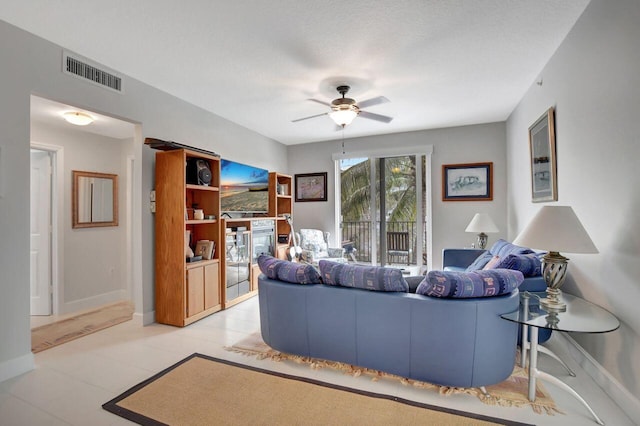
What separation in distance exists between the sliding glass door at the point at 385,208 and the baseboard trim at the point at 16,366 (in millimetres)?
4533

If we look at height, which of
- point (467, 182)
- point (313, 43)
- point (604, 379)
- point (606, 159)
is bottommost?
point (604, 379)

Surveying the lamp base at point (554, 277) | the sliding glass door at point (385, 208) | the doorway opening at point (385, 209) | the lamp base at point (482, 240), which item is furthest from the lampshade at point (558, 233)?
the sliding glass door at point (385, 208)

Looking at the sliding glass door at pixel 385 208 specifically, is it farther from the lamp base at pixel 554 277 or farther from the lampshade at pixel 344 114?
the lamp base at pixel 554 277

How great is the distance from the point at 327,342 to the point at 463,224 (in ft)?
11.9

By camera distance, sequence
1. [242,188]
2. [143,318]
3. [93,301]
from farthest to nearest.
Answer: [242,188]
[93,301]
[143,318]

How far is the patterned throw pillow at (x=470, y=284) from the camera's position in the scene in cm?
195

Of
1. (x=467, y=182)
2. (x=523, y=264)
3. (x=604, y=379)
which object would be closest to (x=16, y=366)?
(x=523, y=264)

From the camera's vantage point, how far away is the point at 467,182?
4.95 meters

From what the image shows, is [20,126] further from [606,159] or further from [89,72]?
[606,159]

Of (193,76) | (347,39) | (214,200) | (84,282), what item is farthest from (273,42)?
(84,282)

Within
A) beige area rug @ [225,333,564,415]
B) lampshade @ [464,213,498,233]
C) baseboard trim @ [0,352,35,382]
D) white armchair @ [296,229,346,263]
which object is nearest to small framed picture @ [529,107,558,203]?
lampshade @ [464,213,498,233]

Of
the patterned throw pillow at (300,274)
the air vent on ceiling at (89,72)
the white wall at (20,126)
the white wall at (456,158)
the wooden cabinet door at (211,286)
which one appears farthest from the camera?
the white wall at (456,158)

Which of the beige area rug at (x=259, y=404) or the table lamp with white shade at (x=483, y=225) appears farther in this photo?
the table lamp with white shade at (x=483, y=225)

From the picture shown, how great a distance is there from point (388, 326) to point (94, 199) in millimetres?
4208
